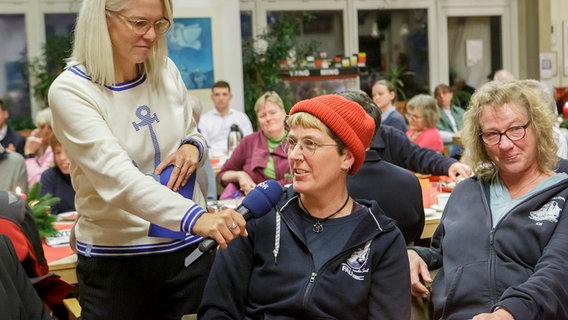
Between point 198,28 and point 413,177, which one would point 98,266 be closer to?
point 413,177

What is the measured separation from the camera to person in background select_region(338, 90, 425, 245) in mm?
3291

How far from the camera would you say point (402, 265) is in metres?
→ 2.19

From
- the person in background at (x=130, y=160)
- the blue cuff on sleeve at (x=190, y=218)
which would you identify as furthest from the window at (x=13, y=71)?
the blue cuff on sleeve at (x=190, y=218)

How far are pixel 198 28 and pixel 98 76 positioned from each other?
27.0 ft

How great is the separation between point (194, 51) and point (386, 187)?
729 cm

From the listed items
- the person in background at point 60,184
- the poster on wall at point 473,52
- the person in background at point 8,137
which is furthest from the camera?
the poster on wall at point 473,52

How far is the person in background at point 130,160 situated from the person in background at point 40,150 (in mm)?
3714

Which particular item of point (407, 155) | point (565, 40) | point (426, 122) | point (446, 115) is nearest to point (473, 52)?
point (565, 40)

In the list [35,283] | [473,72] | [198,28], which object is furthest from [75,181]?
[473,72]

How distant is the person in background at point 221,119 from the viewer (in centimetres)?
976

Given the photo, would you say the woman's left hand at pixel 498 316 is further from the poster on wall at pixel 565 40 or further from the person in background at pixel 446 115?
the poster on wall at pixel 565 40

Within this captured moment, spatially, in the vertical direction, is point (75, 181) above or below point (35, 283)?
above

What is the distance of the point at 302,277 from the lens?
2172 mm

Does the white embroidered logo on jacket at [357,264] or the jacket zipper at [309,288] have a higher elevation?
the white embroidered logo on jacket at [357,264]
